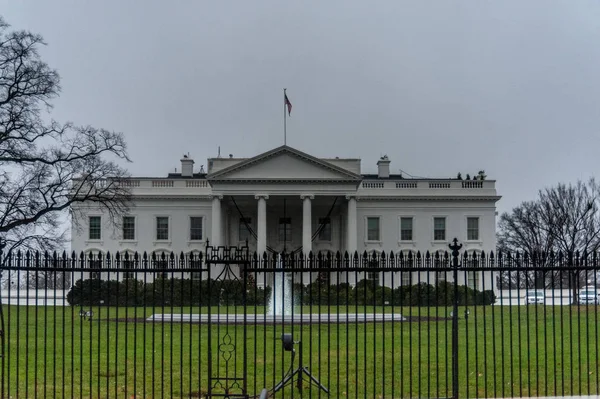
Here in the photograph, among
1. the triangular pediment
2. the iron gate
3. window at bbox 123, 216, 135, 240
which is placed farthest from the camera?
window at bbox 123, 216, 135, 240

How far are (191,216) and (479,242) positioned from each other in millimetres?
22357

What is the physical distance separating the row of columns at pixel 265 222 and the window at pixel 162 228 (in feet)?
16.0

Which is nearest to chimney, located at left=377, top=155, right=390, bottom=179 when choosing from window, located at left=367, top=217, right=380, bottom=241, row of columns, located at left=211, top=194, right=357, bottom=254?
window, located at left=367, top=217, right=380, bottom=241

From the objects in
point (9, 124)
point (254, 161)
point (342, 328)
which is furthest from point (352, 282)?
point (342, 328)

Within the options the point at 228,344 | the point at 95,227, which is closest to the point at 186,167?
the point at 95,227

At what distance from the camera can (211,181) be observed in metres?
50.6

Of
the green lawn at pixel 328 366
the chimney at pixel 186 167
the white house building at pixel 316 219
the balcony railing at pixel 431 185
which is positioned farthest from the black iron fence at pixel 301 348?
the chimney at pixel 186 167

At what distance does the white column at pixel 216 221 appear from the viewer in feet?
168

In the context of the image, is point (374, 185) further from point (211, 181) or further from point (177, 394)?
point (177, 394)

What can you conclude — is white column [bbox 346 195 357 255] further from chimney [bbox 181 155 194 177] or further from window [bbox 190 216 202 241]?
chimney [bbox 181 155 194 177]

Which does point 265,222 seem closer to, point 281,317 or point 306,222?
point 306,222

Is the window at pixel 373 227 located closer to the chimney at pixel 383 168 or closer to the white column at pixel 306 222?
the chimney at pixel 383 168

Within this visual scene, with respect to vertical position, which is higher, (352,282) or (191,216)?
(191,216)

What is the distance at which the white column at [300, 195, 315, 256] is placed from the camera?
51.0 meters
